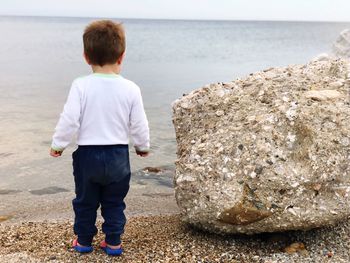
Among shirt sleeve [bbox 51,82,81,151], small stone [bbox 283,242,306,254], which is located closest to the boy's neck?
shirt sleeve [bbox 51,82,81,151]

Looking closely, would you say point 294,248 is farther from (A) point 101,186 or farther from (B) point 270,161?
(A) point 101,186

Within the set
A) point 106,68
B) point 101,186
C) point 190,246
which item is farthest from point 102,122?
point 190,246

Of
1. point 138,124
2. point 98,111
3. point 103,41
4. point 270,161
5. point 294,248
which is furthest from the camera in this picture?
point 294,248

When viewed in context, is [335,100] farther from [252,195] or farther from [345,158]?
[252,195]

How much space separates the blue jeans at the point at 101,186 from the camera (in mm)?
3842

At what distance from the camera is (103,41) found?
370 cm

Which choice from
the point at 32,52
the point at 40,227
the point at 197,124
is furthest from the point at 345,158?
the point at 32,52

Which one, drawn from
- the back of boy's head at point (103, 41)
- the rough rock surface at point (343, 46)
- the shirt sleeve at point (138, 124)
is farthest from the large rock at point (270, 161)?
the rough rock surface at point (343, 46)

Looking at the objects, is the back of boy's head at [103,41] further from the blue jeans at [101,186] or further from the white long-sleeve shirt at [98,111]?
the blue jeans at [101,186]

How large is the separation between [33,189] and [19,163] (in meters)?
1.42

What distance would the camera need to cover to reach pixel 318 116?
431 centimetres

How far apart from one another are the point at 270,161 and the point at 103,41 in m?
1.71

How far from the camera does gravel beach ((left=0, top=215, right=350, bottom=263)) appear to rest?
13.5 ft

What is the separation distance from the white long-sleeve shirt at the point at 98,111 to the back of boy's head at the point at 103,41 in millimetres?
163
